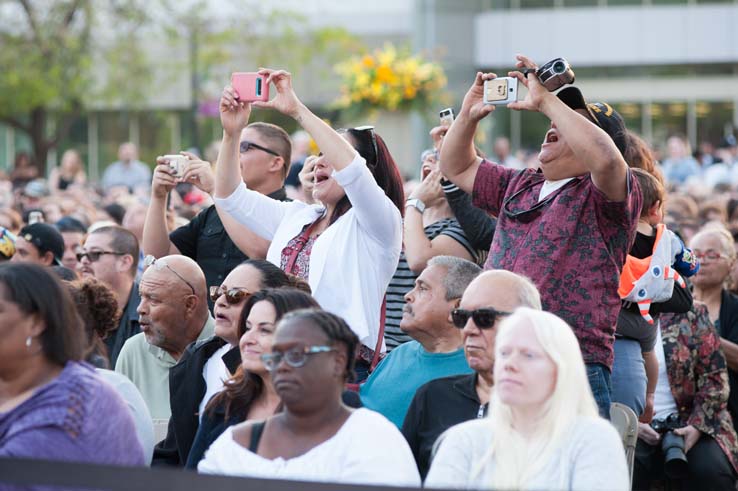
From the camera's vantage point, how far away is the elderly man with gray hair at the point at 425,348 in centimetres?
517

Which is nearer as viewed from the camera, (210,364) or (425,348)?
(425,348)

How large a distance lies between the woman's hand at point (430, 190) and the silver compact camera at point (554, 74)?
7.00 ft

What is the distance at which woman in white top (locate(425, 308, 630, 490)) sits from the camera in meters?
3.70

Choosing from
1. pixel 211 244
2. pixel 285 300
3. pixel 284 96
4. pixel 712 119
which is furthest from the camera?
pixel 712 119

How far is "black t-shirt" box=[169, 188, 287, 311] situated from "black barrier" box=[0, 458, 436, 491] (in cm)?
405

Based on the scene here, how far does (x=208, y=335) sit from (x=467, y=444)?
285 cm

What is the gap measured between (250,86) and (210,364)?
1362 mm

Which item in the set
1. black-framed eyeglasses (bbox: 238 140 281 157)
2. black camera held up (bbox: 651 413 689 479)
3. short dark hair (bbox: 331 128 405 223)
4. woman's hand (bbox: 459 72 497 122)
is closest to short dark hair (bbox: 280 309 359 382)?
woman's hand (bbox: 459 72 497 122)

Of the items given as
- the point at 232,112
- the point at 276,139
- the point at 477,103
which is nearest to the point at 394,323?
the point at 276,139

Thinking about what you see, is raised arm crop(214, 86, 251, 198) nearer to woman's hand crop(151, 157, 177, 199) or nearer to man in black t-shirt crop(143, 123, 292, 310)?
woman's hand crop(151, 157, 177, 199)

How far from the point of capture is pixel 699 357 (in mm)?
7070

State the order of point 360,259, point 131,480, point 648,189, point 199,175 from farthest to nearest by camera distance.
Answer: point 199,175 → point 648,189 → point 360,259 → point 131,480

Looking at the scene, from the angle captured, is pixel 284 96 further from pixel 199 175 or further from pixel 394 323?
pixel 394 323

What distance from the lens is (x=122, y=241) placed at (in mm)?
7750
